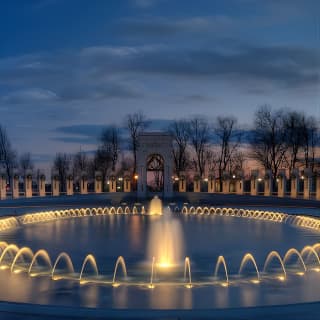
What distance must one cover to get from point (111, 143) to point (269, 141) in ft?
62.8

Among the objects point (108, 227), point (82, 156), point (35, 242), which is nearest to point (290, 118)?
point (82, 156)

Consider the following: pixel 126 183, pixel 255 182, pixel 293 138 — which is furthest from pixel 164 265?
pixel 293 138

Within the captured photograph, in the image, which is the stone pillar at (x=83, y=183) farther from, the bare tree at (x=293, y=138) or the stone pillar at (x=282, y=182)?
the bare tree at (x=293, y=138)

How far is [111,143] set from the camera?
57406 mm

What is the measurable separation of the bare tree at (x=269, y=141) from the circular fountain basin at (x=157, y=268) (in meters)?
27.6

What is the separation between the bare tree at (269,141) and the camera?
50.2 meters

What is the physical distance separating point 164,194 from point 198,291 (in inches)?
1218

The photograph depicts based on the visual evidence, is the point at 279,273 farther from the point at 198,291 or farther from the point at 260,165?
the point at 260,165

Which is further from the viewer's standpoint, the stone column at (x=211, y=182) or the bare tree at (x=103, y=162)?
the bare tree at (x=103, y=162)

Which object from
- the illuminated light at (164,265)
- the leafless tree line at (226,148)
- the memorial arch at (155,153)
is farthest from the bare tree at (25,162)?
the illuminated light at (164,265)

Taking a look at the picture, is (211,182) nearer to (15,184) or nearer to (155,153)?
(155,153)

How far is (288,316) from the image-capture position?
349 inches

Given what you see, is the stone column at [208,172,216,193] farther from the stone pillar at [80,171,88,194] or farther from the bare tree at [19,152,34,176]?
the bare tree at [19,152,34,176]

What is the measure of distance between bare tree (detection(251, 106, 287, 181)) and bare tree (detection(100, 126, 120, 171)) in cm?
1631
